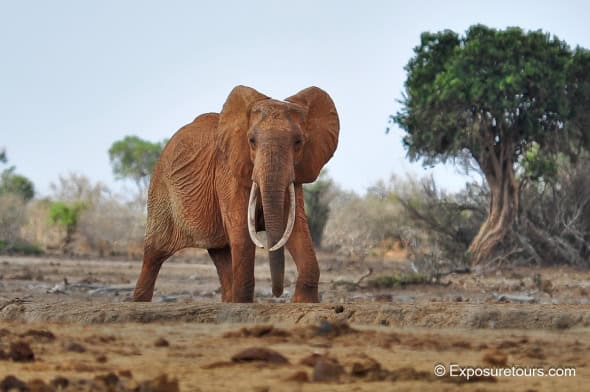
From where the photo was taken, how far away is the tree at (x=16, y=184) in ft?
193

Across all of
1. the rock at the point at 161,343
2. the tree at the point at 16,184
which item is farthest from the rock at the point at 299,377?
the tree at the point at 16,184

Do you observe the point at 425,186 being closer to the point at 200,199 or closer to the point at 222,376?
the point at 200,199

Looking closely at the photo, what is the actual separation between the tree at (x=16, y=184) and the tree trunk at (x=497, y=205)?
114 ft

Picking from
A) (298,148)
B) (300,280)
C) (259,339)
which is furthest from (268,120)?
(259,339)

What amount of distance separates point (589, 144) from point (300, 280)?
1908cm

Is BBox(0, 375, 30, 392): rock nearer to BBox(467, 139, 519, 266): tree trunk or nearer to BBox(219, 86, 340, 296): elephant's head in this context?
BBox(219, 86, 340, 296): elephant's head

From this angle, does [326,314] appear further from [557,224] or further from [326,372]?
[557,224]

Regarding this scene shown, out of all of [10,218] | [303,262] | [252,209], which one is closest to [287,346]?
[303,262]

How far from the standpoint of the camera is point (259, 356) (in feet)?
22.8

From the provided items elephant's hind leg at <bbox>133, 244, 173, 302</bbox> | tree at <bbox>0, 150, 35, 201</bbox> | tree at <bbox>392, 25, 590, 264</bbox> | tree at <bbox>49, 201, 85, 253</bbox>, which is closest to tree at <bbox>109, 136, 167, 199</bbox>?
tree at <bbox>0, 150, 35, 201</bbox>

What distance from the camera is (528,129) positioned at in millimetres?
27469

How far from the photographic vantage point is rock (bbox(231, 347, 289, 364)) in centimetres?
693

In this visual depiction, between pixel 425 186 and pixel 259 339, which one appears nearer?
pixel 259 339

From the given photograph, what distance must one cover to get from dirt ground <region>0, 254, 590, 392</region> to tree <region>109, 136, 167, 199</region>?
5367 centimetres
